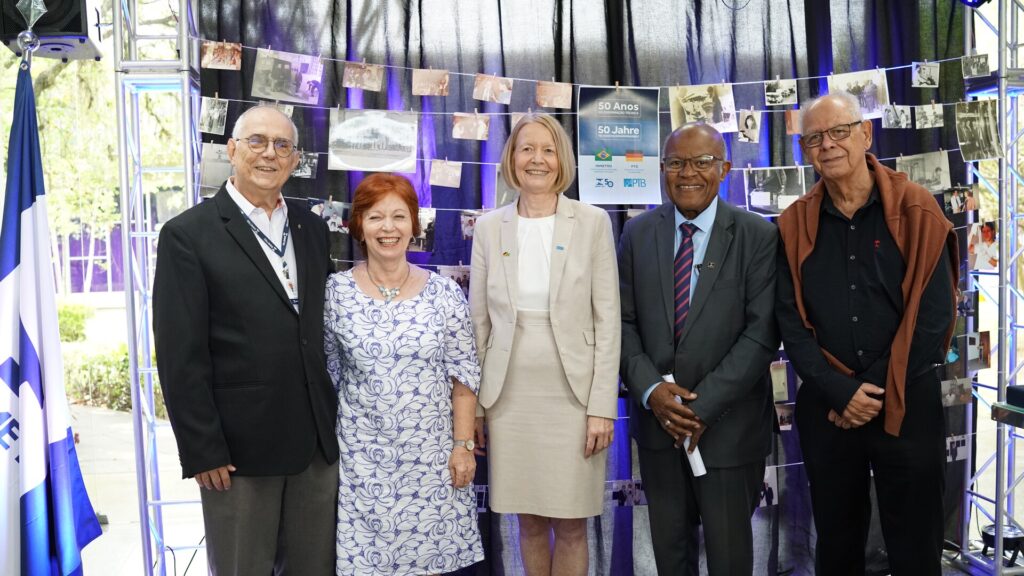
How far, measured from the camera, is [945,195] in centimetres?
328

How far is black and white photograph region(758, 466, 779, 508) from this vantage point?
3320 mm

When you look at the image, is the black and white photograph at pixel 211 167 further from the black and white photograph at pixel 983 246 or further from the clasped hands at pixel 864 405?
the black and white photograph at pixel 983 246

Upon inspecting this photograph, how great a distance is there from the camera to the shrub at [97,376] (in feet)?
22.8

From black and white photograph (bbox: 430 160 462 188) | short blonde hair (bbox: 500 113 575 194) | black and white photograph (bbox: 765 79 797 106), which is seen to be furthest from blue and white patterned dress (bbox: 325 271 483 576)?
black and white photograph (bbox: 765 79 797 106)

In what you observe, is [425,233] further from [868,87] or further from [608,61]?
[868,87]

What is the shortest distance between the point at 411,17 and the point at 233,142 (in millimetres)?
1164

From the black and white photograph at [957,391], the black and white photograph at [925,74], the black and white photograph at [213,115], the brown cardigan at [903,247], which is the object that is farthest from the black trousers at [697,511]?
the black and white photograph at [213,115]

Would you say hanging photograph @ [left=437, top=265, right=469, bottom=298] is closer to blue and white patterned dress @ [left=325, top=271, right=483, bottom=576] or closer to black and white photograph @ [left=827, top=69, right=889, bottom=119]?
blue and white patterned dress @ [left=325, top=271, right=483, bottom=576]

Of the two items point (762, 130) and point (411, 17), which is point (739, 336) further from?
point (411, 17)

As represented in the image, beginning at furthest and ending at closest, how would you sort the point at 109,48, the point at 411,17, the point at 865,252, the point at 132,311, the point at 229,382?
1. the point at 109,48
2. the point at 411,17
3. the point at 132,311
4. the point at 865,252
5. the point at 229,382

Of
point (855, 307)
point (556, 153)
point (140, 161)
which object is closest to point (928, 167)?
point (855, 307)

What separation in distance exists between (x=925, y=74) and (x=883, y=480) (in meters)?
1.79

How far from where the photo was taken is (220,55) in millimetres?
2840

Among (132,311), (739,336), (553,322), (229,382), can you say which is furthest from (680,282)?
(132,311)
